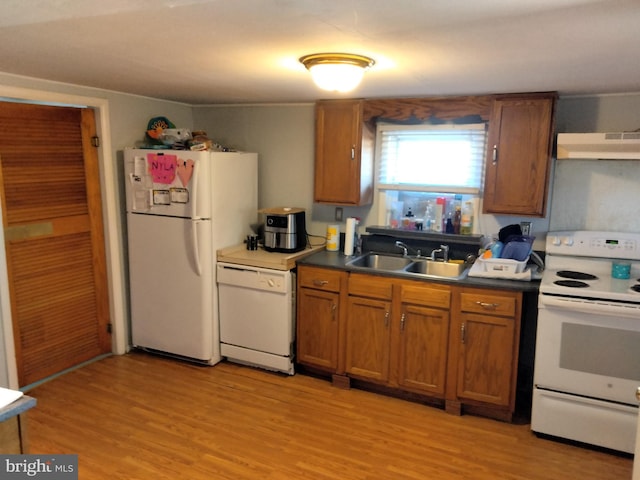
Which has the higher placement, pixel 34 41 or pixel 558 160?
pixel 34 41

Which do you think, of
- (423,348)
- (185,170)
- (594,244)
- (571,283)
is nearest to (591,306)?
(571,283)

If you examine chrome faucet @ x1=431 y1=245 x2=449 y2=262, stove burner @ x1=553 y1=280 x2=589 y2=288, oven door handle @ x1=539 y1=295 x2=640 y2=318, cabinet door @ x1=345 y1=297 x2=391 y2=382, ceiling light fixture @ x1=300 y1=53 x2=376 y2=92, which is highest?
ceiling light fixture @ x1=300 y1=53 x2=376 y2=92

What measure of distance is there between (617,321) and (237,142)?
3146 millimetres

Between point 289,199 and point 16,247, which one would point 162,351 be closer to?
point 16,247

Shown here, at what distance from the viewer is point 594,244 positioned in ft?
10.3

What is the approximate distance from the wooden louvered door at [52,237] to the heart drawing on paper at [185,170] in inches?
26.8

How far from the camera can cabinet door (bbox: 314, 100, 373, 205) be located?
361cm

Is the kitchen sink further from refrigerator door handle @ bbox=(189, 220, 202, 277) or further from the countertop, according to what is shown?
refrigerator door handle @ bbox=(189, 220, 202, 277)

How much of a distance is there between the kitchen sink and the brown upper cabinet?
439 millimetres

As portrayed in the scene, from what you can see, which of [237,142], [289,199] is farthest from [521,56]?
[237,142]

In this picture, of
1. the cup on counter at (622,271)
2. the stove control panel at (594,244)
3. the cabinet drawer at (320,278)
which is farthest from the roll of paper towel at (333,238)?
the cup on counter at (622,271)

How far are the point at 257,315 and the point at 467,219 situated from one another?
5.52 feet

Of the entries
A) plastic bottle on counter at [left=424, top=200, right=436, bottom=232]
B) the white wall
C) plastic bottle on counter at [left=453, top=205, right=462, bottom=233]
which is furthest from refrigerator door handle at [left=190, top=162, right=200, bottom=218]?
plastic bottle on counter at [left=453, top=205, right=462, bottom=233]

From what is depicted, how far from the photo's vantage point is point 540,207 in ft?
10.3
